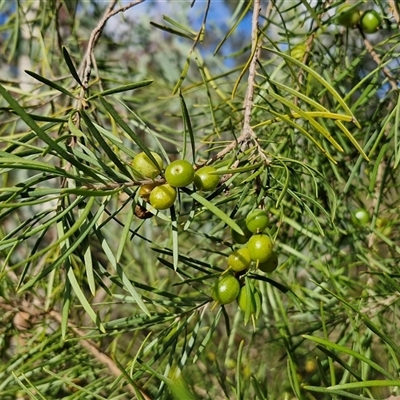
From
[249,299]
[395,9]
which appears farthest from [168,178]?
[395,9]

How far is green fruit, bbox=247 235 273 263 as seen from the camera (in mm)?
374

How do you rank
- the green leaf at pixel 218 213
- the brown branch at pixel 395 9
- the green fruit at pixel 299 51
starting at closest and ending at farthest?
the green leaf at pixel 218 213 → the brown branch at pixel 395 9 → the green fruit at pixel 299 51

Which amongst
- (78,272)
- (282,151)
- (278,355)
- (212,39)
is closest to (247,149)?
(282,151)

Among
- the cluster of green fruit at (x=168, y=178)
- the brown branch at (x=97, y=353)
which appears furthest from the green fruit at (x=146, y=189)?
the brown branch at (x=97, y=353)

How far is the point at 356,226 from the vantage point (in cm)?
67

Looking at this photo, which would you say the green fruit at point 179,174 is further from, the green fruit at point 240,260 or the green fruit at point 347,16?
the green fruit at point 347,16

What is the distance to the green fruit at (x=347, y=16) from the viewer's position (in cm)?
61

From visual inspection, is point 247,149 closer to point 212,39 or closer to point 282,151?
point 282,151

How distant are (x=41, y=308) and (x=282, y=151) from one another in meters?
0.35

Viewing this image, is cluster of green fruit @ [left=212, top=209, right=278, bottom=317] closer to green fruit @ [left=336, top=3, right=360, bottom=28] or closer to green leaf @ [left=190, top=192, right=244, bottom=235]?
green leaf @ [left=190, top=192, right=244, bottom=235]

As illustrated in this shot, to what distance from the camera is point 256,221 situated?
1.26 ft

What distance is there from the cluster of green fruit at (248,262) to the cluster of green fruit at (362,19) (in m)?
0.33

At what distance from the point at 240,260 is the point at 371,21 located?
1.19 ft

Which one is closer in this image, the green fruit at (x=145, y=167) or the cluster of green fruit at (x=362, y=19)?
the green fruit at (x=145, y=167)
